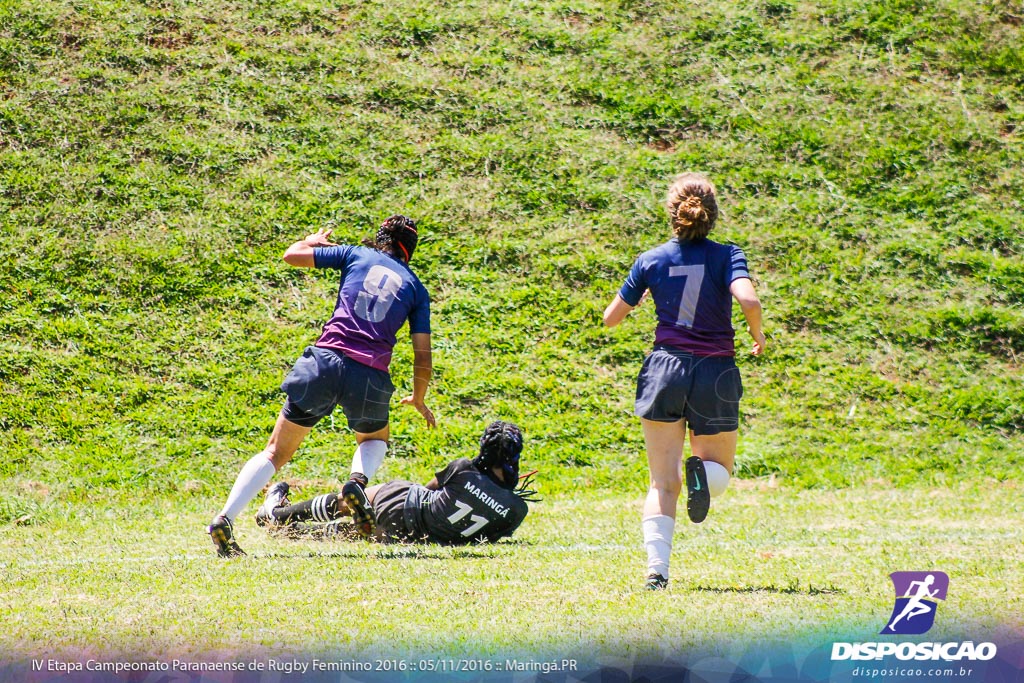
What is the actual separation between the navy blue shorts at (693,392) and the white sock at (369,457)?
189cm

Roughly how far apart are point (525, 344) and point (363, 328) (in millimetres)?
5857

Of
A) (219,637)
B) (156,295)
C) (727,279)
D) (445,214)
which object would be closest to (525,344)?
(445,214)

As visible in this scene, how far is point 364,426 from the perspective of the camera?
6391 millimetres

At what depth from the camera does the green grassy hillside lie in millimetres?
10719

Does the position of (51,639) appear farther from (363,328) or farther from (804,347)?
(804,347)

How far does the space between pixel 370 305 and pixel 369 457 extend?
0.94 metres

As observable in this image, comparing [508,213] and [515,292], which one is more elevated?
[508,213]

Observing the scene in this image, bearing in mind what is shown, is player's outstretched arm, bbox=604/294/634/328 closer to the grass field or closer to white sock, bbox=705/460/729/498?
white sock, bbox=705/460/729/498

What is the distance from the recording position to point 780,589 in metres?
5.23

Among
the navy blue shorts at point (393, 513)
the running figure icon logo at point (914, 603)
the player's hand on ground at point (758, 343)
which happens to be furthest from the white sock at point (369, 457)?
the running figure icon logo at point (914, 603)

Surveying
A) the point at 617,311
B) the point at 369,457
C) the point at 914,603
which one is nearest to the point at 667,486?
the point at 617,311

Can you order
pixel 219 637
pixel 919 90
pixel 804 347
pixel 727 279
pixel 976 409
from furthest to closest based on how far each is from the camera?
1. pixel 919 90
2. pixel 804 347
3. pixel 976 409
4. pixel 727 279
5. pixel 219 637

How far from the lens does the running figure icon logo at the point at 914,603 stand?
4.14 metres

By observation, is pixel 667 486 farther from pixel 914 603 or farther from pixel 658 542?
pixel 914 603
